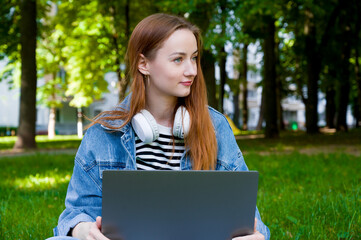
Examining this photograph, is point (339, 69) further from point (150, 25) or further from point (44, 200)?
point (150, 25)

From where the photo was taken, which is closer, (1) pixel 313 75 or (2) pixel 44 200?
(2) pixel 44 200

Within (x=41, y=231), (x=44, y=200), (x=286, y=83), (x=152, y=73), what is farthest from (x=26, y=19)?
(x=286, y=83)

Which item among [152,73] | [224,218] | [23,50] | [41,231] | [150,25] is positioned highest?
[23,50]

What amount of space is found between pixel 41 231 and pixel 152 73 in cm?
181

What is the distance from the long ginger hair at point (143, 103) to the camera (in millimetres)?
2145

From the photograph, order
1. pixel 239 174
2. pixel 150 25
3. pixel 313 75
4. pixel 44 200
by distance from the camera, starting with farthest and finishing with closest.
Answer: pixel 313 75
pixel 44 200
pixel 150 25
pixel 239 174

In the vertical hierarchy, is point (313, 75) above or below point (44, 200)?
above

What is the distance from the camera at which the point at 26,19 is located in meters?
12.3

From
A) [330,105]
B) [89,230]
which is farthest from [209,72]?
[330,105]

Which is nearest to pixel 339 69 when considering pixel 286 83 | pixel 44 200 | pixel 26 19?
pixel 286 83

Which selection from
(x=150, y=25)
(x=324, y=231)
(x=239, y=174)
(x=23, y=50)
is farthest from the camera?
(x=23, y=50)

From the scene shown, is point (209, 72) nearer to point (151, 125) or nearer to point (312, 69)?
point (312, 69)

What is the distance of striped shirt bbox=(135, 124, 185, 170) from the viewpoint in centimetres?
218

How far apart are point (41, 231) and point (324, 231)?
2.17 metres
